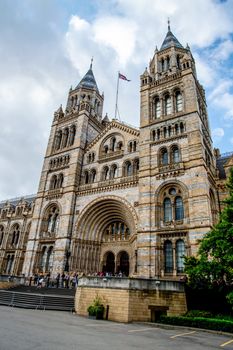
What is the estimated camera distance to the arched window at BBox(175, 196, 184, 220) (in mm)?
22062

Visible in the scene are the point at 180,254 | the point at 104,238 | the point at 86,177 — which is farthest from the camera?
the point at 86,177

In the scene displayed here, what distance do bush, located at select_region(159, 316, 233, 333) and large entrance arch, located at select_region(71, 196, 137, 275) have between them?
438 inches

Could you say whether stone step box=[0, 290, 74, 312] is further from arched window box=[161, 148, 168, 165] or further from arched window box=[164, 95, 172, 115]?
arched window box=[164, 95, 172, 115]

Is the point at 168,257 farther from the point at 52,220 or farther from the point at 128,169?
the point at 52,220

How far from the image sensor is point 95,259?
90.5ft

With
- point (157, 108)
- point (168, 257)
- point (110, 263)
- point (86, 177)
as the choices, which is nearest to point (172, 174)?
point (168, 257)

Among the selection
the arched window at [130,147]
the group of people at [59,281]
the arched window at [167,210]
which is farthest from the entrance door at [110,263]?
the arched window at [130,147]

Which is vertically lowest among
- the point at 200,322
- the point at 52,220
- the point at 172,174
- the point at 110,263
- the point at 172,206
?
the point at 200,322

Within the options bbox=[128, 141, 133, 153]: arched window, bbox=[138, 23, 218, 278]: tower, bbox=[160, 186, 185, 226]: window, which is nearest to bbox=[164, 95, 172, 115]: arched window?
bbox=[138, 23, 218, 278]: tower

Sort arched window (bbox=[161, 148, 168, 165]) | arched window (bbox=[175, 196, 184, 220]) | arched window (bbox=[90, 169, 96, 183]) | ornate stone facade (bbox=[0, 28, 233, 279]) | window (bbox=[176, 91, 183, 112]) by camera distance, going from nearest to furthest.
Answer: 1. ornate stone facade (bbox=[0, 28, 233, 279])
2. arched window (bbox=[175, 196, 184, 220])
3. arched window (bbox=[161, 148, 168, 165])
4. window (bbox=[176, 91, 183, 112])
5. arched window (bbox=[90, 169, 96, 183])

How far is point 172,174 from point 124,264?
11.1 metres

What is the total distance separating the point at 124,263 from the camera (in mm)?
27062

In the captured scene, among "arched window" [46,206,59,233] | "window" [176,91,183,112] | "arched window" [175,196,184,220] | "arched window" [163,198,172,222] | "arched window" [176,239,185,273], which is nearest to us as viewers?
"arched window" [176,239,185,273]

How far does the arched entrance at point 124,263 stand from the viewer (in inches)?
1054
